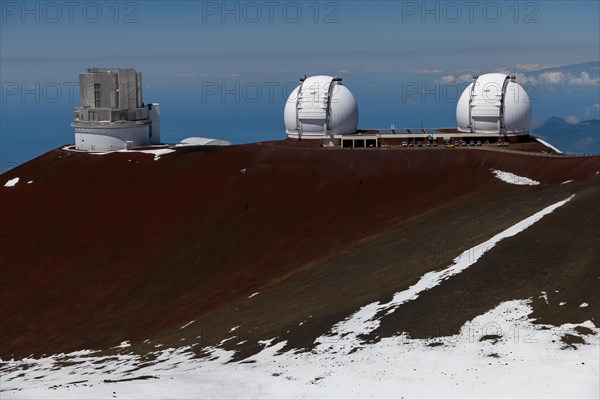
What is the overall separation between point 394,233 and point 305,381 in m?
20.1

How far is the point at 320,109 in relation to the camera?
6994 cm

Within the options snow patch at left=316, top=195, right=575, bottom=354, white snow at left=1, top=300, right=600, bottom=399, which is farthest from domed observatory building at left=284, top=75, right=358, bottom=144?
white snow at left=1, top=300, right=600, bottom=399

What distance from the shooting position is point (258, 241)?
173 feet

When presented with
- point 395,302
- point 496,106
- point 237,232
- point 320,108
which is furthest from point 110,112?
point 395,302

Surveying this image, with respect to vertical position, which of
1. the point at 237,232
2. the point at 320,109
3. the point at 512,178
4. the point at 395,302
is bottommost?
the point at 395,302

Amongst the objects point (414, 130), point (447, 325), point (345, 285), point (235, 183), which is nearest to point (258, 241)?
point (235, 183)

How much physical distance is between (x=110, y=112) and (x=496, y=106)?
3536 cm

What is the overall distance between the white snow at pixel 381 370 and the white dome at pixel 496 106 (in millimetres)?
37231

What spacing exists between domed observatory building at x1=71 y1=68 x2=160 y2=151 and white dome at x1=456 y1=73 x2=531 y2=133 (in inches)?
1220

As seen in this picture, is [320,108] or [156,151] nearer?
[156,151]

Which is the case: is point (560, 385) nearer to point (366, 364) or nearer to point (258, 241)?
point (366, 364)

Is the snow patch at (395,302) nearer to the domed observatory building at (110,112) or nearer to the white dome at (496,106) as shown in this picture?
the white dome at (496,106)

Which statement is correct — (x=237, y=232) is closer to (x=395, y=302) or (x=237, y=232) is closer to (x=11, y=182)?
(x=395, y=302)

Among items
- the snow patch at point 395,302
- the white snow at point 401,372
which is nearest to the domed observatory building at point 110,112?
the white snow at point 401,372
